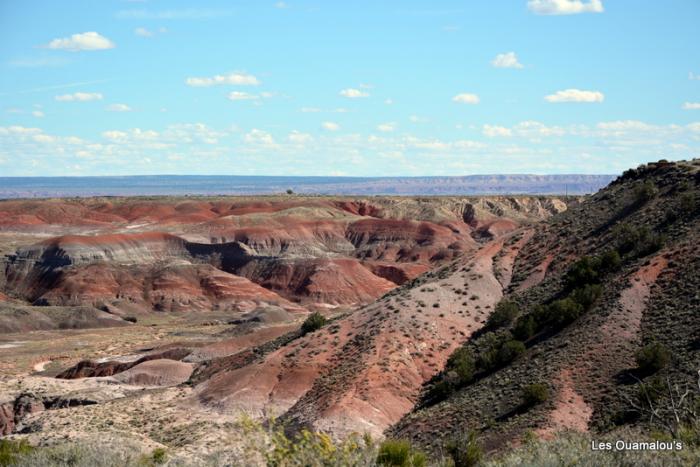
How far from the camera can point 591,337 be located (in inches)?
1420

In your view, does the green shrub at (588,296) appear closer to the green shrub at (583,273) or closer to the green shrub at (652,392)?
the green shrub at (583,273)

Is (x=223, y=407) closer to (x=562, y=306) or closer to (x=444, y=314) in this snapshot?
(x=444, y=314)

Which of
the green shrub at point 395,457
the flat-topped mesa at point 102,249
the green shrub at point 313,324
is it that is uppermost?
the green shrub at point 395,457

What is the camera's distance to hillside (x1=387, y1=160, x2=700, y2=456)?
3169cm

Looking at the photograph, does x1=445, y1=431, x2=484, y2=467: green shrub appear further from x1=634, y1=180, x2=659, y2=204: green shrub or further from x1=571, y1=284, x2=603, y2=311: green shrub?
x1=634, y1=180, x2=659, y2=204: green shrub

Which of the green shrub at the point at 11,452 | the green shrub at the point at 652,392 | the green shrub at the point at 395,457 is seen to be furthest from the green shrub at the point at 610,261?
the green shrub at the point at 11,452

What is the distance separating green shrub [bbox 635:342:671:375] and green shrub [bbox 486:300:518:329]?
986cm

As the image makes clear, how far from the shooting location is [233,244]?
12794 cm

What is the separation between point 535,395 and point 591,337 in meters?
4.56

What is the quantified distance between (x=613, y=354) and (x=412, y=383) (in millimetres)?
9465

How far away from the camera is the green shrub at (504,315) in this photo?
139 ft

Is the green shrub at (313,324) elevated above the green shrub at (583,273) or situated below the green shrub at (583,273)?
below

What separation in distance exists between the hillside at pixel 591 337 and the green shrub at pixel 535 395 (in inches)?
1.4

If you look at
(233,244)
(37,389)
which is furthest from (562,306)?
(233,244)
